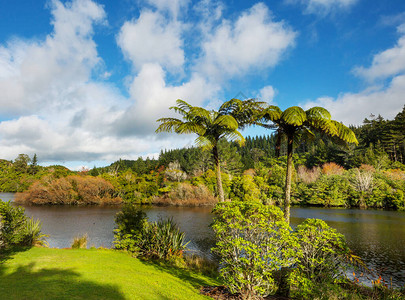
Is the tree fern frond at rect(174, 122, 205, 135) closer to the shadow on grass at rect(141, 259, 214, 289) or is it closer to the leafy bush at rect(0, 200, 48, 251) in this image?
the shadow on grass at rect(141, 259, 214, 289)

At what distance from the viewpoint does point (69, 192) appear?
48.9m

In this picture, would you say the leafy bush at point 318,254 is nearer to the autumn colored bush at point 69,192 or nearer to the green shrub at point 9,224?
the green shrub at point 9,224

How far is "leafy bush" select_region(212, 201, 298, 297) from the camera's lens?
211 inches

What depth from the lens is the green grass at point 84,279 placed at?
15.8 feet

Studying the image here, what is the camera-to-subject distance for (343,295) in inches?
233

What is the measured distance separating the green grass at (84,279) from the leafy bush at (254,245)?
1.30 metres

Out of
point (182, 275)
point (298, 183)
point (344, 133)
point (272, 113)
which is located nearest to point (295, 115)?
point (272, 113)

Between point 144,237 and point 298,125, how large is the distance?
8488mm

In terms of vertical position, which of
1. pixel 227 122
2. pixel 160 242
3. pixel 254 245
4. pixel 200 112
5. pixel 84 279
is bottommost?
pixel 160 242

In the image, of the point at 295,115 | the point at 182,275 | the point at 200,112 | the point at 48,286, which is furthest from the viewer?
the point at 200,112

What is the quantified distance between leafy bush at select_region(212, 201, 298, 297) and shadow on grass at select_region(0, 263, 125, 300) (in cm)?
284

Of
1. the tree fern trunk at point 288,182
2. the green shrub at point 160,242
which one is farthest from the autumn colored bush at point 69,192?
the tree fern trunk at point 288,182

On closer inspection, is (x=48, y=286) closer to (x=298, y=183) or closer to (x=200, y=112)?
(x=200, y=112)

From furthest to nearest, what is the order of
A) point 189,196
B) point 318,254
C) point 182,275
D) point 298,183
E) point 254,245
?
point 298,183
point 189,196
point 182,275
point 318,254
point 254,245
